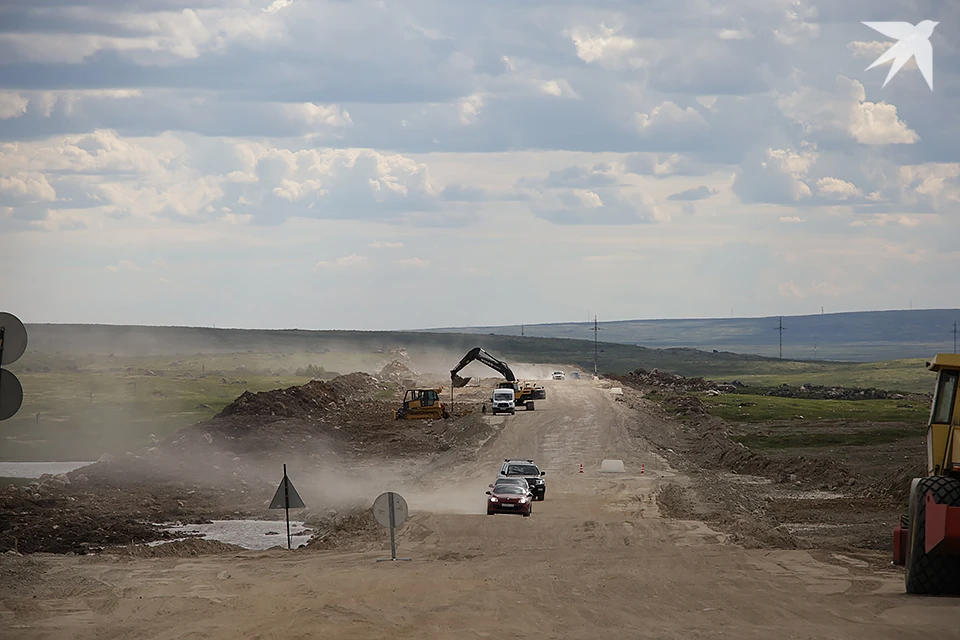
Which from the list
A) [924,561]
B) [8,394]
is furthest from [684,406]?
[8,394]

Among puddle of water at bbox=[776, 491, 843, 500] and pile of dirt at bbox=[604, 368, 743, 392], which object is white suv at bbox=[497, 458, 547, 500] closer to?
puddle of water at bbox=[776, 491, 843, 500]

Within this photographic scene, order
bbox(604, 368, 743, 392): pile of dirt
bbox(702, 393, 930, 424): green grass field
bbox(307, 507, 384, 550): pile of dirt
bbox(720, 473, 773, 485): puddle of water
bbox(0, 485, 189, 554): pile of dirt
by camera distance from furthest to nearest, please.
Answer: bbox(604, 368, 743, 392): pile of dirt < bbox(702, 393, 930, 424): green grass field < bbox(720, 473, 773, 485): puddle of water < bbox(0, 485, 189, 554): pile of dirt < bbox(307, 507, 384, 550): pile of dirt

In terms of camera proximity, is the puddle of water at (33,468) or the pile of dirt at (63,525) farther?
the puddle of water at (33,468)

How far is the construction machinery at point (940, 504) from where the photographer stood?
1861 centimetres

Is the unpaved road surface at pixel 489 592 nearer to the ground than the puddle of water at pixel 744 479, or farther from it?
farther from it

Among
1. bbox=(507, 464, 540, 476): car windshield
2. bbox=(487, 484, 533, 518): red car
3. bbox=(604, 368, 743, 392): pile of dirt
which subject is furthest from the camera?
bbox=(604, 368, 743, 392): pile of dirt

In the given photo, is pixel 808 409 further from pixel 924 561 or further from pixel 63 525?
pixel 924 561

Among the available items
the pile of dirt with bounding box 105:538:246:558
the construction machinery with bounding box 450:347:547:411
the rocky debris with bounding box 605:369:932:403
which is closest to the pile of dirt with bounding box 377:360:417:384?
the rocky debris with bounding box 605:369:932:403

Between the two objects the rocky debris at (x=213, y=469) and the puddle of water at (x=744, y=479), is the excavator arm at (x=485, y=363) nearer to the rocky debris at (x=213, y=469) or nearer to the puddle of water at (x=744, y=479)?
the rocky debris at (x=213, y=469)

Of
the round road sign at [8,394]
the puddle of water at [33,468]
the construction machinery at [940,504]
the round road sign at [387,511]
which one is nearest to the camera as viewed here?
the round road sign at [8,394]

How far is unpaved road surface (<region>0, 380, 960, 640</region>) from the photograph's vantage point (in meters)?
18.9

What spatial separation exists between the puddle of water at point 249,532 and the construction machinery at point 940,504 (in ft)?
70.1

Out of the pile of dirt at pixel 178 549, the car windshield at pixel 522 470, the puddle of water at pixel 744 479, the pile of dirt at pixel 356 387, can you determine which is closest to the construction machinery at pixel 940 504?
the pile of dirt at pixel 178 549

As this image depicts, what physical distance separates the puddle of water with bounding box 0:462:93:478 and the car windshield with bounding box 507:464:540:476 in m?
25.9
